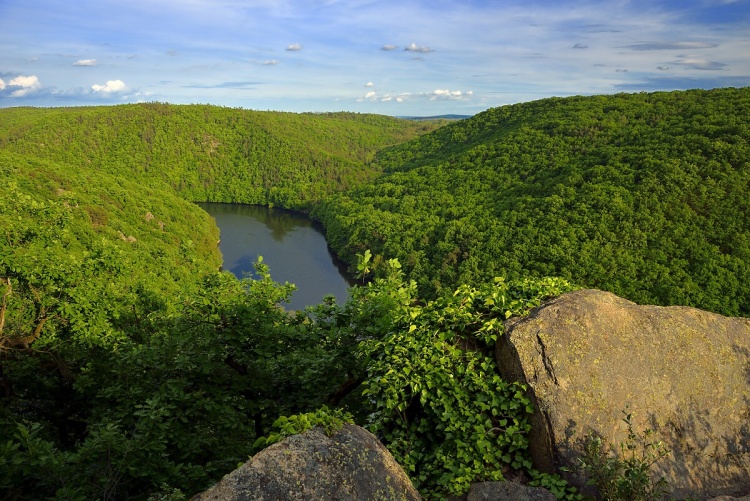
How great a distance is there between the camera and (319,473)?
174 inches

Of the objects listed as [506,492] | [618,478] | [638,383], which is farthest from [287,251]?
[618,478]

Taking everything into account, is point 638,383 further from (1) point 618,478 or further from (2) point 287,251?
(2) point 287,251

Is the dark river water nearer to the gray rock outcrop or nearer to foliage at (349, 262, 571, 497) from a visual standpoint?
foliage at (349, 262, 571, 497)

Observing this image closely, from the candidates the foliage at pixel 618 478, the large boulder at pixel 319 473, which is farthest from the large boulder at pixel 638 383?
the large boulder at pixel 319 473

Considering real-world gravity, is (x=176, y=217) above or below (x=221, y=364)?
below

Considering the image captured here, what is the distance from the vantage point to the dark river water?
288 feet

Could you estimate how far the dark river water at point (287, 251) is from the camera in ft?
288

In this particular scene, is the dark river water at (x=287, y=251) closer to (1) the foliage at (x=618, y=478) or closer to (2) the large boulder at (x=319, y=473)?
(1) the foliage at (x=618, y=478)

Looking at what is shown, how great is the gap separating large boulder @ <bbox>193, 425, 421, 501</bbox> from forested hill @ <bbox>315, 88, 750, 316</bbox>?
5074 cm

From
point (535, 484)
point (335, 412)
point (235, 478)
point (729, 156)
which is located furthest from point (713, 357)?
point (729, 156)

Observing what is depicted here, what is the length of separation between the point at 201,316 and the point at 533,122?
120469mm

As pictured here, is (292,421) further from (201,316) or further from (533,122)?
(533,122)

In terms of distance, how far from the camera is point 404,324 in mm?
7715

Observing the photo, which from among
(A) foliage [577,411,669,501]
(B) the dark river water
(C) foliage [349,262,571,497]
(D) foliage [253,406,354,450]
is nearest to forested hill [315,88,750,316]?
(B) the dark river water
